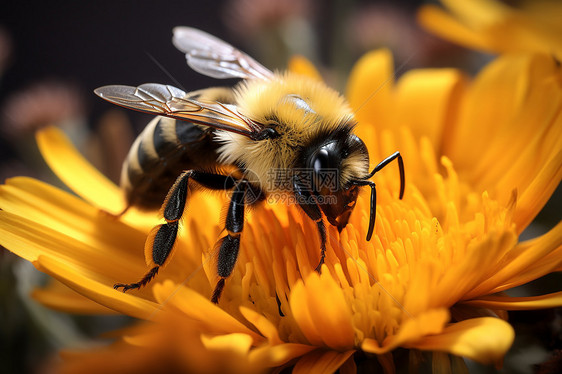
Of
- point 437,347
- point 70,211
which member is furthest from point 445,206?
point 70,211

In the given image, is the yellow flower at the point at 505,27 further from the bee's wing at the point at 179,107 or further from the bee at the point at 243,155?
the bee's wing at the point at 179,107

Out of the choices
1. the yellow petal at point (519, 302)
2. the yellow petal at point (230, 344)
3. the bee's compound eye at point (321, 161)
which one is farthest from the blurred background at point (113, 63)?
the bee's compound eye at point (321, 161)

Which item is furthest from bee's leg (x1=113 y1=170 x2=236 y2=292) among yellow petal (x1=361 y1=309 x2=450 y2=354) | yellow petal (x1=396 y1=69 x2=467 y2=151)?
yellow petal (x1=396 y1=69 x2=467 y2=151)

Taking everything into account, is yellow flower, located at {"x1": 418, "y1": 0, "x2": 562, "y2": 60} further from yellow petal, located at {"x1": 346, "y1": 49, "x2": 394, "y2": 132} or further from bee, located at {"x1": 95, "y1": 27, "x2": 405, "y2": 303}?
bee, located at {"x1": 95, "y1": 27, "x2": 405, "y2": 303}

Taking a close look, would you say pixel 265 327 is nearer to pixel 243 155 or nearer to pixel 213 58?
pixel 243 155

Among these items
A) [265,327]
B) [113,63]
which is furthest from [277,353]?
[113,63]
